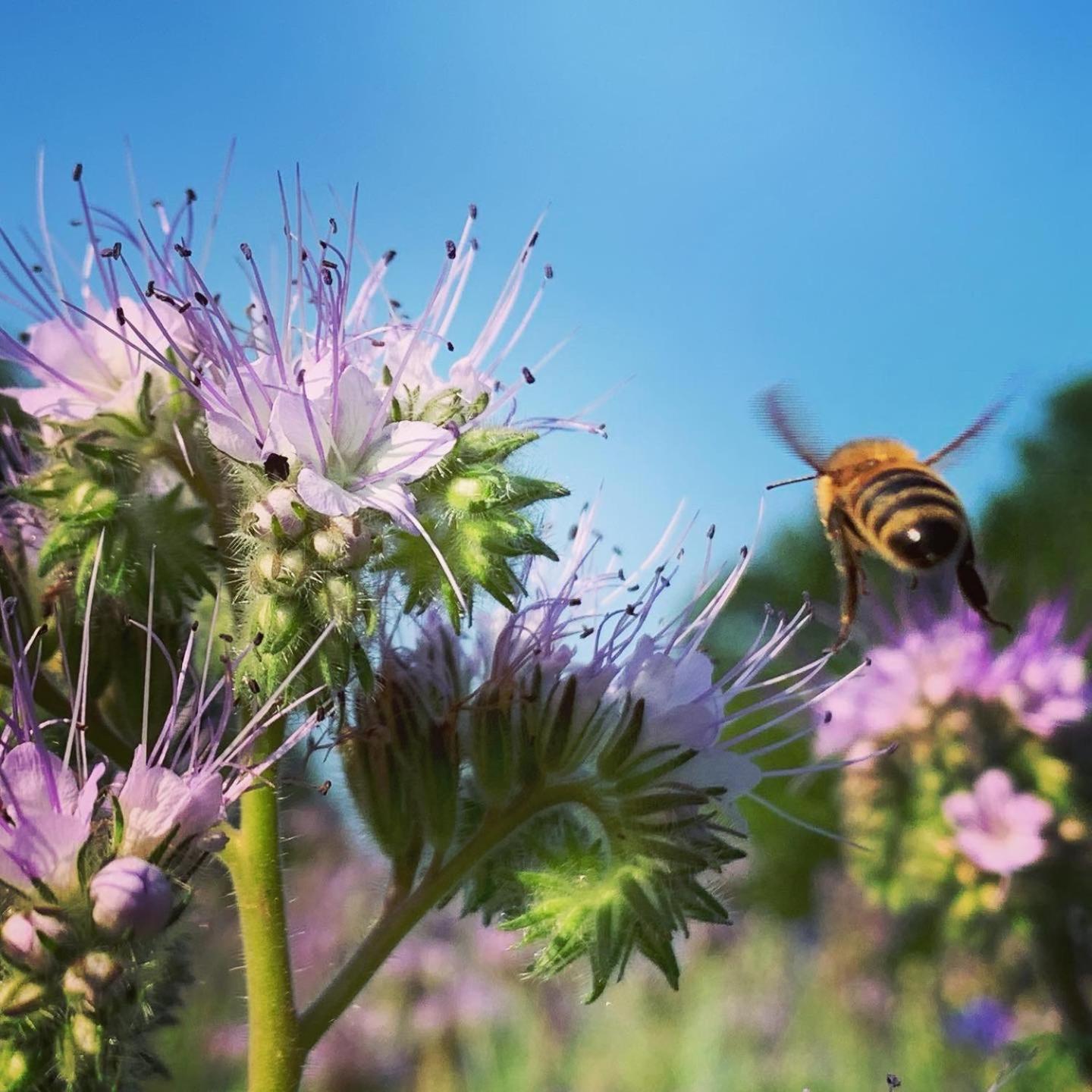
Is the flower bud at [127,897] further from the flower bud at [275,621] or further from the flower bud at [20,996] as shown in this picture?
the flower bud at [275,621]

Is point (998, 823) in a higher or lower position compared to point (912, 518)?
lower

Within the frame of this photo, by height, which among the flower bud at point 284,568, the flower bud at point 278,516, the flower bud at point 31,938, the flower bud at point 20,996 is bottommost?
the flower bud at point 20,996

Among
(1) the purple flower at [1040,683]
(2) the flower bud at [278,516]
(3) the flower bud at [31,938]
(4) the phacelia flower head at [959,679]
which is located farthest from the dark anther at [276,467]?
(1) the purple flower at [1040,683]

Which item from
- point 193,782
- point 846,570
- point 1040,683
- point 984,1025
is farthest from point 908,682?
point 193,782

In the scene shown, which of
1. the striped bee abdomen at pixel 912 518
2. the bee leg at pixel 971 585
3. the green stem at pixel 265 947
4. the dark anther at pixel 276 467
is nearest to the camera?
the dark anther at pixel 276 467

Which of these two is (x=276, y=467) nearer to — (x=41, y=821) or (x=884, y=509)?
(x=41, y=821)

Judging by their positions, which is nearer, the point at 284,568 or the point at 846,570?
the point at 284,568
